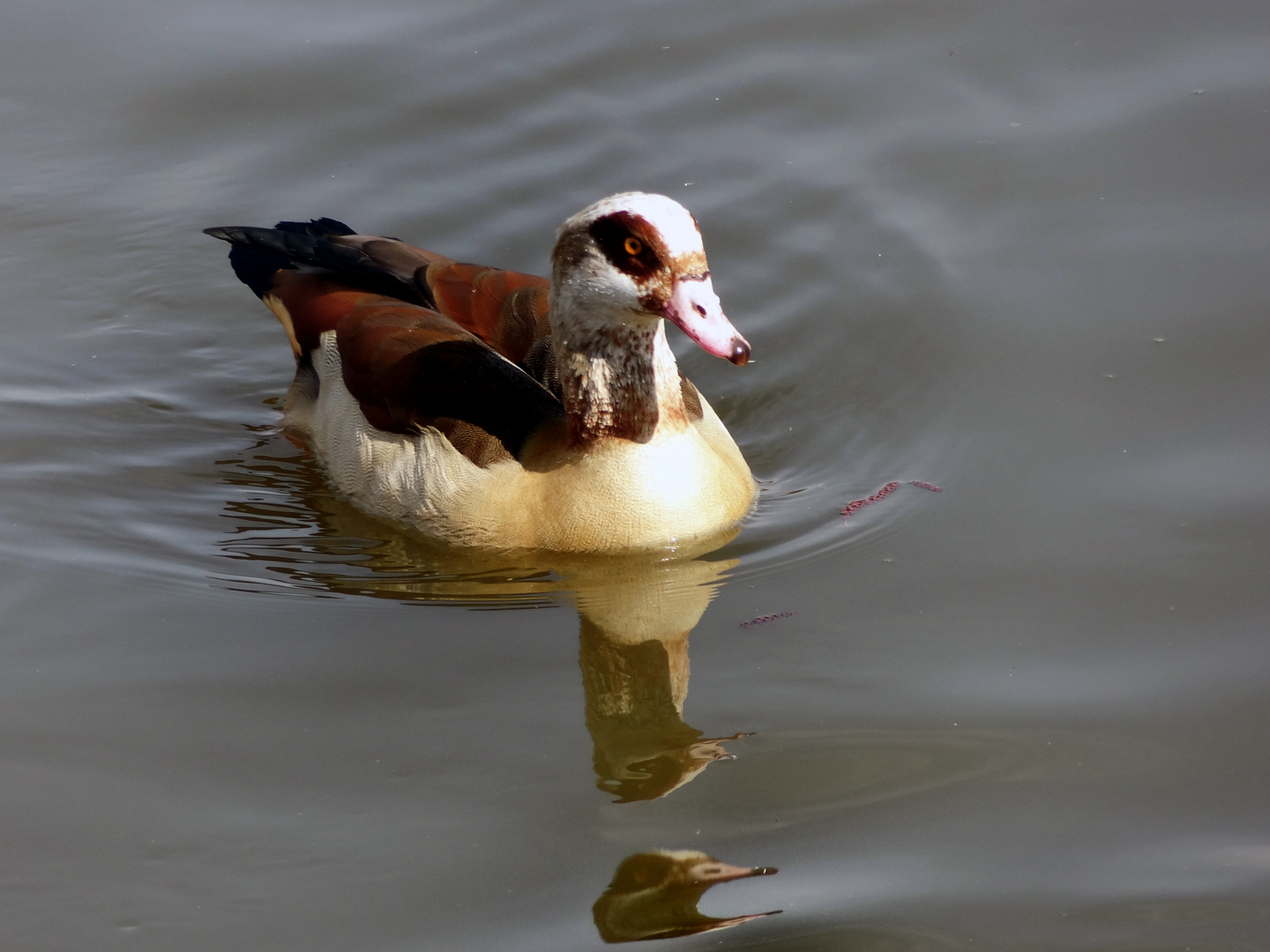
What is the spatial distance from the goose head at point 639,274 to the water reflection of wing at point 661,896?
1724mm

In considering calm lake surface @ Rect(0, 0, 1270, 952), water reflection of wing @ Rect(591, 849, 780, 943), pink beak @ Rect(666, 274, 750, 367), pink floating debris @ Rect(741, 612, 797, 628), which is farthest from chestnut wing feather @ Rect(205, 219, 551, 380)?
water reflection of wing @ Rect(591, 849, 780, 943)

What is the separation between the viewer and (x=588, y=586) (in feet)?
18.9

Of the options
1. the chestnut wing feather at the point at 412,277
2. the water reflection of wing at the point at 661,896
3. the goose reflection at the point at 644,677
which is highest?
the chestnut wing feather at the point at 412,277

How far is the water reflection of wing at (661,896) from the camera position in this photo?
4031 millimetres

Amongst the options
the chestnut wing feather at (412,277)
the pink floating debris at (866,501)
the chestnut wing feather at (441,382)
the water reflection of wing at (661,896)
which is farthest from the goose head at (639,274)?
the water reflection of wing at (661,896)

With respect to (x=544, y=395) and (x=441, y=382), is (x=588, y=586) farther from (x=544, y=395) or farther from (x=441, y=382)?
(x=441, y=382)

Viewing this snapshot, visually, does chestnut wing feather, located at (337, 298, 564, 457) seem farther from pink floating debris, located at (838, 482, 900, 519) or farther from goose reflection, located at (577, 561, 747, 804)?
pink floating debris, located at (838, 482, 900, 519)

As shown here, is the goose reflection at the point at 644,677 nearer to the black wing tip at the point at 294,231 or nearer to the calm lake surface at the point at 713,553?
the calm lake surface at the point at 713,553

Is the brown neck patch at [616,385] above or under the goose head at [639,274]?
under

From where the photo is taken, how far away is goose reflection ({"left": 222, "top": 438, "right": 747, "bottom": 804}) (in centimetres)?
482

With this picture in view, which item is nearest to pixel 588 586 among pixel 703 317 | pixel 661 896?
→ pixel 703 317

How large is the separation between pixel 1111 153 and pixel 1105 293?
133cm

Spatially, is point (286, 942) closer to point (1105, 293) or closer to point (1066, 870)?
point (1066, 870)

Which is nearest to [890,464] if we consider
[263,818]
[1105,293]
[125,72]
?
[1105,293]
